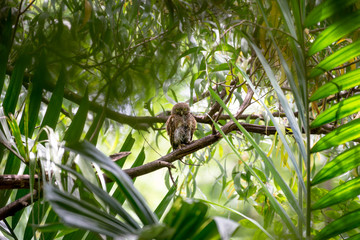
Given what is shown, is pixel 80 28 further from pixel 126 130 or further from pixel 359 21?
pixel 359 21

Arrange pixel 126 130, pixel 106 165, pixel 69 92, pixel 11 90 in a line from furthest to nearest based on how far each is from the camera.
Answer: pixel 126 130
pixel 69 92
pixel 11 90
pixel 106 165

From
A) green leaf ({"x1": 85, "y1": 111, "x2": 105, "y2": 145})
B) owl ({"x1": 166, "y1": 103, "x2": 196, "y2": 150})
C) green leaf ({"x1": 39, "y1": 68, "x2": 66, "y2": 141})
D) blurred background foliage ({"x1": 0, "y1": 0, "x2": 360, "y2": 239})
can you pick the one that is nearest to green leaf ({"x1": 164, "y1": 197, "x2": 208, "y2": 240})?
blurred background foliage ({"x1": 0, "y1": 0, "x2": 360, "y2": 239})

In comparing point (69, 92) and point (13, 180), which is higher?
point (69, 92)

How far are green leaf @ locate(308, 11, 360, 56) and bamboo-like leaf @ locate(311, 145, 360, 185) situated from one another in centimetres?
19

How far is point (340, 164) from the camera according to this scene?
668mm

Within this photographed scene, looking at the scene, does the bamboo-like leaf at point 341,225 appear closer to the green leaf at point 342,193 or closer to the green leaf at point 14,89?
the green leaf at point 342,193

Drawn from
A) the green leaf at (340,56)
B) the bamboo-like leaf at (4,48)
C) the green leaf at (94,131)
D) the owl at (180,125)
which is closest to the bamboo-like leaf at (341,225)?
the green leaf at (340,56)

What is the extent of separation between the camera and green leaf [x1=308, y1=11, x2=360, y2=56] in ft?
2.19

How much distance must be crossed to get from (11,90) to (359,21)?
31.3 inches

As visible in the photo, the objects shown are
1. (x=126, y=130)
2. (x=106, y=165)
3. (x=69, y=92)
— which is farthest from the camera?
(x=126, y=130)

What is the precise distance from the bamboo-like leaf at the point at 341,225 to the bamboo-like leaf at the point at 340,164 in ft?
0.24

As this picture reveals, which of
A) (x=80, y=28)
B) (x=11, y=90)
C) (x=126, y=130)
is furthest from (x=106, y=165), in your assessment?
(x=126, y=130)

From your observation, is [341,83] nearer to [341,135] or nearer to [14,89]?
[341,135]

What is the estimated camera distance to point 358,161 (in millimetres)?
661
